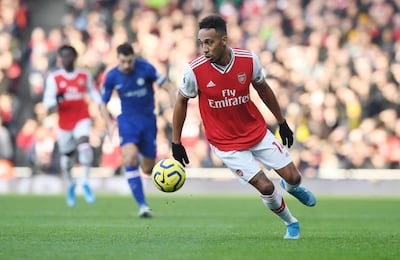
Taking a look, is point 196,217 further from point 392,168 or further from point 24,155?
point 24,155

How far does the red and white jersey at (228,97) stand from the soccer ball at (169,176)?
20.2 inches

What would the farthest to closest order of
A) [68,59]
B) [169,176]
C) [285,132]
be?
[68,59] → [285,132] → [169,176]

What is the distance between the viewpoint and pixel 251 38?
89.8 ft

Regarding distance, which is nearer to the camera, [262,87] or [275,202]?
[275,202]

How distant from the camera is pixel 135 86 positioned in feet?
54.4

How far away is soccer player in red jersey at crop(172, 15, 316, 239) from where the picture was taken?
37.0 feet

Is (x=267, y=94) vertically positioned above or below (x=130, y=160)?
above

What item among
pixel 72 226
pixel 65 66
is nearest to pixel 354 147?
pixel 65 66

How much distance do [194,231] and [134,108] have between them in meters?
4.19

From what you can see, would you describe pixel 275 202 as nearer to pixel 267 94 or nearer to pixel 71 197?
pixel 267 94

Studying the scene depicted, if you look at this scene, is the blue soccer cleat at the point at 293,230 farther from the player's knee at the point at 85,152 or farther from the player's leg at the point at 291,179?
the player's knee at the point at 85,152

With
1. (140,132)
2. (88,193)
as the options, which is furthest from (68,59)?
(140,132)

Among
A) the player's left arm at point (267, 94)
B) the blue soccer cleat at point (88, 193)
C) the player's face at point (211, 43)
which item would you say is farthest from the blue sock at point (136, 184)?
the player's face at point (211, 43)

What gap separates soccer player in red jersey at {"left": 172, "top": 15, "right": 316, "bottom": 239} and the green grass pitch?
0.70 m
